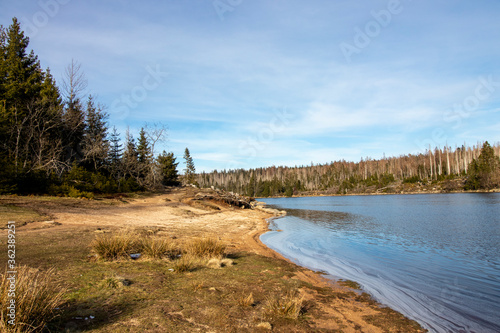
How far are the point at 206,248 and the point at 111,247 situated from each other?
3.08 metres

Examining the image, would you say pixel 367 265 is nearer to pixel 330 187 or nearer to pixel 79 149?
pixel 79 149

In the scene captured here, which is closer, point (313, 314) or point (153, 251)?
point (313, 314)

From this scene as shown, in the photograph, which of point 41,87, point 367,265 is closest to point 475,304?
point 367,265

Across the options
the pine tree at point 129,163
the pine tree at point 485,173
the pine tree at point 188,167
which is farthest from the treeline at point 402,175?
the pine tree at point 129,163

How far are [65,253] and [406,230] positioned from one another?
2207 cm

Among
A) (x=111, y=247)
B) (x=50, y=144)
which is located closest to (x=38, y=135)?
(x=50, y=144)

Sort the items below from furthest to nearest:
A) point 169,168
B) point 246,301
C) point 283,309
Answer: point 169,168 → point 246,301 → point 283,309

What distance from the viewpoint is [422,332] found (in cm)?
589

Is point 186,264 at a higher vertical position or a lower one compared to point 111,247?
lower

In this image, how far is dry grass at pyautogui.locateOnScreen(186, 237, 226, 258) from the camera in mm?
9713

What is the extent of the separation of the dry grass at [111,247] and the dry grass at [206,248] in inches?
80.6

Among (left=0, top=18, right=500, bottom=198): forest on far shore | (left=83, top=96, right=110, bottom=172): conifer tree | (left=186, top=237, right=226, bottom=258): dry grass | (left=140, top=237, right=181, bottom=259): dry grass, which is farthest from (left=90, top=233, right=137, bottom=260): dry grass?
(left=83, top=96, right=110, bottom=172): conifer tree

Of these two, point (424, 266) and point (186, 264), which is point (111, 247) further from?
point (424, 266)

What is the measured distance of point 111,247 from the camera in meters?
8.59
